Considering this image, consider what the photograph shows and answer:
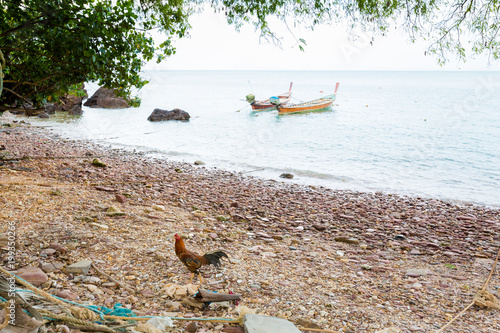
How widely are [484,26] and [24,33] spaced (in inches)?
296

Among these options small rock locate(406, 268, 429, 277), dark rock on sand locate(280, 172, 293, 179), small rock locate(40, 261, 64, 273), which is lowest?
dark rock on sand locate(280, 172, 293, 179)

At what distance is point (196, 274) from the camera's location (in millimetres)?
4270

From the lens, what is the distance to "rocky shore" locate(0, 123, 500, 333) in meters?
3.81

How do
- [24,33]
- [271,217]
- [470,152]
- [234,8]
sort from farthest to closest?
[470,152]
[271,217]
[234,8]
[24,33]

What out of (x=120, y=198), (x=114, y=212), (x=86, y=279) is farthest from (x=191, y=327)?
(x=120, y=198)

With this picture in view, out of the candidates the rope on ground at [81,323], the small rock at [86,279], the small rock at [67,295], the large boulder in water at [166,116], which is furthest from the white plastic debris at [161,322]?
the large boulder in water at [166,116]

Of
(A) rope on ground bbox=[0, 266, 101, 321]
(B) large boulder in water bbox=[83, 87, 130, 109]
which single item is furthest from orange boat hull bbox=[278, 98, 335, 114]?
(A) rope on ground bbox=[0, 266, 101, 321]

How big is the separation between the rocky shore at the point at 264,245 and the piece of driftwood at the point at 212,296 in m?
0.09

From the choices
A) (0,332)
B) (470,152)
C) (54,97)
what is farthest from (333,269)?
(470,152)

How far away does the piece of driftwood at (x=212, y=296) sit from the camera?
3.54 meters

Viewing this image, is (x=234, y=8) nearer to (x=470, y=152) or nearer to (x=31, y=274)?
(x=31, y=274)

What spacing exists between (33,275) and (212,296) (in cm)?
174

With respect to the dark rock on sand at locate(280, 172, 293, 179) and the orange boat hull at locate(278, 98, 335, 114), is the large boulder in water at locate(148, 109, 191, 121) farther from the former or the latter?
the dark rock on sand at locate(280, 172, 293, 179)

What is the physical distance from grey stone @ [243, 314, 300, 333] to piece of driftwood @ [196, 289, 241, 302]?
469mm
